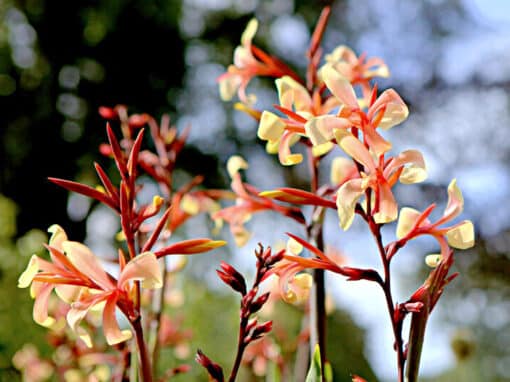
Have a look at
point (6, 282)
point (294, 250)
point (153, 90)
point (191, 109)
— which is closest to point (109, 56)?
point (153, 90)

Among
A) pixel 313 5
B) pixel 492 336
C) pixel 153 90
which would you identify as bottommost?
pixel 492 336

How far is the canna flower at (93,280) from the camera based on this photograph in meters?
0.28

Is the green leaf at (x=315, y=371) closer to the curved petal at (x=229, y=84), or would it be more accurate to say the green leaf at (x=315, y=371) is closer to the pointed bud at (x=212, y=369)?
the pointed bud at (x=212, y=369)

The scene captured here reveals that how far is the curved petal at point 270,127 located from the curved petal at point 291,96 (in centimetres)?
4

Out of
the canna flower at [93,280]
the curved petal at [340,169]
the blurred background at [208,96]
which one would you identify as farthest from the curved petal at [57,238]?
the blurred background at [208,96]

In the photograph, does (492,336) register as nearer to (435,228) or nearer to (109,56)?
(109,56)

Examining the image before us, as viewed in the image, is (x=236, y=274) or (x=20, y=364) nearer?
(x=236, y=274)

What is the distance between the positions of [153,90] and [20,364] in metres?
4.93

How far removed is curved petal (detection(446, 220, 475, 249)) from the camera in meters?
0.33

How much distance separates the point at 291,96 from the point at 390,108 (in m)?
0.09

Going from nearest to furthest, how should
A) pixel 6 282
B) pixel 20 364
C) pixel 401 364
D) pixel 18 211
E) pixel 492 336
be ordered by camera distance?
pixel 401 364
pixel 20 364
pixel 6 282
pixel 18 211
pixel 492 336

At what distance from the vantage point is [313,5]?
5.64m

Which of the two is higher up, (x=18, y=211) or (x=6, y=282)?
(x=18, y=211)

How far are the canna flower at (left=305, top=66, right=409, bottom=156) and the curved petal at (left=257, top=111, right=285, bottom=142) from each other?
0.04m
